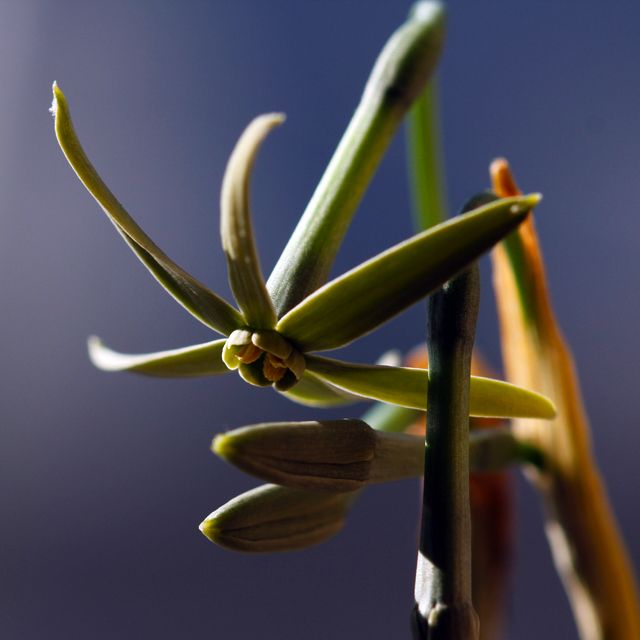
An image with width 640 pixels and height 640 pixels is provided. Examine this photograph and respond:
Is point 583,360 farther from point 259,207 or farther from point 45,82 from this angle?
point 45,82

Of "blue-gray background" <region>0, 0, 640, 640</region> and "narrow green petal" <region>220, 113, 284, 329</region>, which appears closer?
"narrow green petal" <region>220, 113, 284, 329</region>

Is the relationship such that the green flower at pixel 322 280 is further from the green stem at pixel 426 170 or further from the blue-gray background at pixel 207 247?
the blue-gray background at pixel 207 247

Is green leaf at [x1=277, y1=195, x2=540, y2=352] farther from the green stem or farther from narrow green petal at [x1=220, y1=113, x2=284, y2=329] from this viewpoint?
the green stem

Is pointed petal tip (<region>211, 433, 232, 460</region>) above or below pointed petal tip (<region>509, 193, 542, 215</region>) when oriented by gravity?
below

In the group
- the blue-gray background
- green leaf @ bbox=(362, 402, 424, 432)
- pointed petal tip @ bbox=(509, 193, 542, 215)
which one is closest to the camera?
pointed petal tip @ bbox=(509, 193, 542, 215)

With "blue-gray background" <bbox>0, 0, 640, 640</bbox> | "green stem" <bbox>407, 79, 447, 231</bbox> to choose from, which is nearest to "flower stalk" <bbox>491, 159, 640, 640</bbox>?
"green stem" <bbox>407, 79, 447, 231</bbox>

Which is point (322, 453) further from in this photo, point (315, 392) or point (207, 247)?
point (207, 247)

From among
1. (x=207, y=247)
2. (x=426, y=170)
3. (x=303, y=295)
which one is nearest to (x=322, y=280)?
(x=303, y=295)

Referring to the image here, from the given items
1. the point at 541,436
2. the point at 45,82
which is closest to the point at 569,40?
the point at 45,82
